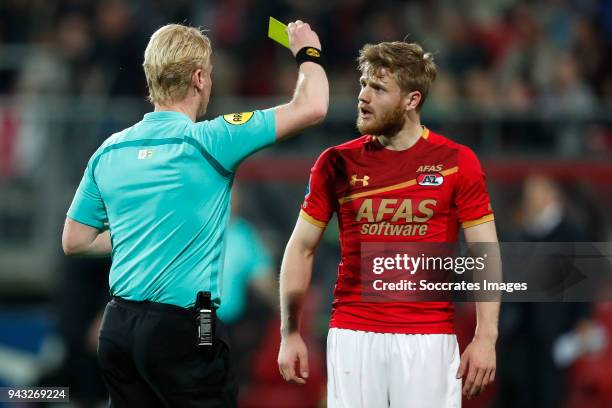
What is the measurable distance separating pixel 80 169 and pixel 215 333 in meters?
6.40

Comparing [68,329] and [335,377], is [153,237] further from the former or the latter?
[68,329]

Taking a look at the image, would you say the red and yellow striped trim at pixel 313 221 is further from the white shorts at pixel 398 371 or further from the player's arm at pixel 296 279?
the white shorts at pixel 398 371

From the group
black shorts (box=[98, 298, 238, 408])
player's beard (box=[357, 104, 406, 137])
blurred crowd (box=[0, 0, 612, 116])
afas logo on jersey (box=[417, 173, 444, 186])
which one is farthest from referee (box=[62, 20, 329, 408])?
blurred crowd (box=[0, 0, 612, 116])

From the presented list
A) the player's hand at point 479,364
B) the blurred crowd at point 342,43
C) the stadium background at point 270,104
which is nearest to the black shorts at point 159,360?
the player's hand at point 479,364

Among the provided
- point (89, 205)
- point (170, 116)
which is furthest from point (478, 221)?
point (89, 205)

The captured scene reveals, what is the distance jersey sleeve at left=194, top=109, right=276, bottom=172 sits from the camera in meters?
4.62

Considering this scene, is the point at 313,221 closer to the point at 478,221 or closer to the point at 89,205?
the point at 478,221

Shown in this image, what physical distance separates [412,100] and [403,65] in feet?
0.51

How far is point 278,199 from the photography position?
33.5 ft

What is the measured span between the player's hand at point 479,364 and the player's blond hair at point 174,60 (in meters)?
1.60

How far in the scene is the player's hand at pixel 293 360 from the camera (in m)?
5.08

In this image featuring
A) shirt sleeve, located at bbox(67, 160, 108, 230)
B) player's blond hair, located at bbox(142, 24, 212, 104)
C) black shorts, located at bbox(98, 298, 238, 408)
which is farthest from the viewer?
shirt sleeve, located at bbox(67, 160, 108, 230)

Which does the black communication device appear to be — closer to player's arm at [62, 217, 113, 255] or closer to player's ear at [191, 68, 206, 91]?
player's arm at [62, 217, 113, 255]

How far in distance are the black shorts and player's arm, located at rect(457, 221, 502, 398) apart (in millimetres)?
1003
